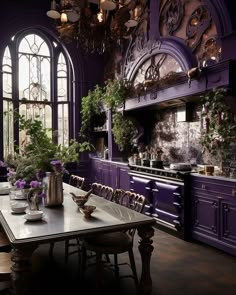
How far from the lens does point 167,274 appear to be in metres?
3.16

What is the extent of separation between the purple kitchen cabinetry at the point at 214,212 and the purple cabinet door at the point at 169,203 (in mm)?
205

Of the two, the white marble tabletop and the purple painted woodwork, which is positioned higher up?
the purple painted woodwork

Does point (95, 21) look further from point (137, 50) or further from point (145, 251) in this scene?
point (137, 50)

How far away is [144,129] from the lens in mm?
6160


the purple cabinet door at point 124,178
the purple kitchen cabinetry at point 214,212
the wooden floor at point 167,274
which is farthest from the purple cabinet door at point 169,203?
the purple cabinet door at point 124,178

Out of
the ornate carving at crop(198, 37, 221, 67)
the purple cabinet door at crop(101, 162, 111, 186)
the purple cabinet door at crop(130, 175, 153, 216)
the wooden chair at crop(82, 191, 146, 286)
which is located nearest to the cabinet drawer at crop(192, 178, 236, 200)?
the purple cabinet door at crop(130, 175, 153, 216)

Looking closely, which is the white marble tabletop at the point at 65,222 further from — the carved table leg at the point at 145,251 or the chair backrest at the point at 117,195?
the chair backrest at the point at 117,195

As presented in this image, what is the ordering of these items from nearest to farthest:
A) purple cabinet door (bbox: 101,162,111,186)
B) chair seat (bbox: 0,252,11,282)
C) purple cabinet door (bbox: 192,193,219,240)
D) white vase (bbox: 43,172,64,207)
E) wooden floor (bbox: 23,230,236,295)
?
1. chair seat (bbox: 0,252,11,282)
2. wooden floor (bbox: 23,230,236,295)
3. white vase (bbox: 43,172,64,207)
4. purple cabinet door (bbox: 192,193,219,240)
5. purple cabinet door (bbox: 101,162,111,186)

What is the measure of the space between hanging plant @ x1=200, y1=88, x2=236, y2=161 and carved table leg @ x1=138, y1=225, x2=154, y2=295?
1.97 metres

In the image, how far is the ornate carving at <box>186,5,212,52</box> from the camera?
4293mm

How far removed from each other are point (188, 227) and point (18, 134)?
459cm

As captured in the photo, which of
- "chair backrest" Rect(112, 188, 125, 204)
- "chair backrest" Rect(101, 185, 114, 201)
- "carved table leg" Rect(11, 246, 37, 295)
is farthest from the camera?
"chair backrest" Rect(101, 185, 114, 201)

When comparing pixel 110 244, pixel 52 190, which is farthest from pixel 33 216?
pixel 110 244

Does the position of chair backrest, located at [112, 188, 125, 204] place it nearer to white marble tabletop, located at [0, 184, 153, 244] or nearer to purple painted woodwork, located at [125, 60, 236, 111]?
white marble tabletop, located at [0, 184, 153, 244]
